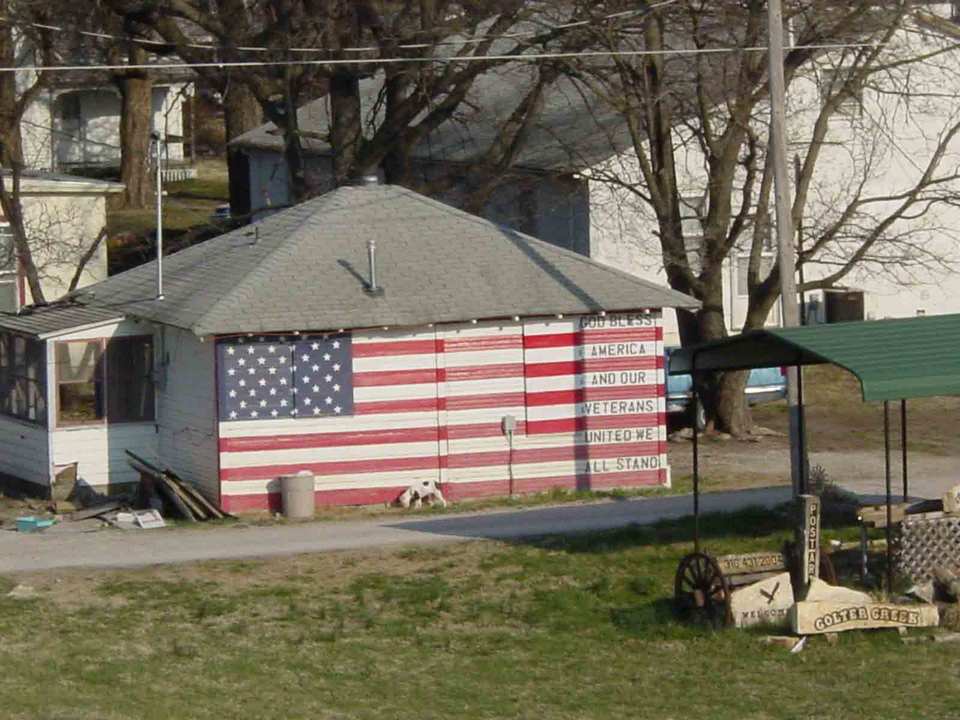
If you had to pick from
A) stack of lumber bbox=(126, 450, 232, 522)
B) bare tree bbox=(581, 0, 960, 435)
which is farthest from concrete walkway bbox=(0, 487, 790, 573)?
bare tree bbox=(581, 0, 960, 435)

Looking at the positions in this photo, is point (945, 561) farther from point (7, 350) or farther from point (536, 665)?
point (7, 350)

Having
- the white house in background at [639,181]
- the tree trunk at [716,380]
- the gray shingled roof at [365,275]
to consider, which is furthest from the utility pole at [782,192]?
the white house in background at [639,181]

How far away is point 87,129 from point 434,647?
1963 inches

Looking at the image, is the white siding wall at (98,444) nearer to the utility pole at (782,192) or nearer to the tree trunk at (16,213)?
the tree trunk at (16,213)

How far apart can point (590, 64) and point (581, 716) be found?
18094 millimetres

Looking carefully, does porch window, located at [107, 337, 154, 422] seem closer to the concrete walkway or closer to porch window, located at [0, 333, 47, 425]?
porch window, located at [0, 333, 47, 425]

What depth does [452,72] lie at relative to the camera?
29.6 m

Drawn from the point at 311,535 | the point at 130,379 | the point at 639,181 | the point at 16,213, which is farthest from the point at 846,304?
the point at 311,535

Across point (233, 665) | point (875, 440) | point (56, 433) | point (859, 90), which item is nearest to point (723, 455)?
point (875, 440)

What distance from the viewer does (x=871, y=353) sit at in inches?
595

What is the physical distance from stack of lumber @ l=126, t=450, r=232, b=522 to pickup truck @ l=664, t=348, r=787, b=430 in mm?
10749

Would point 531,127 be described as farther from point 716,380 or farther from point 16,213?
point 16,213

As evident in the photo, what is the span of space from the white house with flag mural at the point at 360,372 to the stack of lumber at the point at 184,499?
0.18 m

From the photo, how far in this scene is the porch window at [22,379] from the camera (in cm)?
2420
